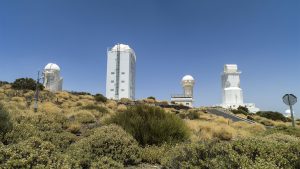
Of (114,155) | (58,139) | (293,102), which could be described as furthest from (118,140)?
(293,102)

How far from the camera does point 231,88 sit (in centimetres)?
9806

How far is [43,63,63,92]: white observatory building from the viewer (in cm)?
7824

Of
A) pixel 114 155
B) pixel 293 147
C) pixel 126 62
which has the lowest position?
pixel 114 155

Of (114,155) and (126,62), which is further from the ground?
(126,62)

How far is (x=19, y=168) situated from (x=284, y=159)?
13.9ft

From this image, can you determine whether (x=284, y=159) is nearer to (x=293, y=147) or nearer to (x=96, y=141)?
(x=293, y=147)

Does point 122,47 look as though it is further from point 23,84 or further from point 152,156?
point 152,156

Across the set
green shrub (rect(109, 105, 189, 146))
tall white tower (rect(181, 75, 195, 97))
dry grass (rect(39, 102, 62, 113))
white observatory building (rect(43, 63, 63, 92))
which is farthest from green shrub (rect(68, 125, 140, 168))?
tall white tower (rect(181, 75, 195, 97))

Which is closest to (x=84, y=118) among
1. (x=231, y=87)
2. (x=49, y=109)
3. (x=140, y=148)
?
(x=49, y=109)

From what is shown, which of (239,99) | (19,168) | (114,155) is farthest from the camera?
(239,99)

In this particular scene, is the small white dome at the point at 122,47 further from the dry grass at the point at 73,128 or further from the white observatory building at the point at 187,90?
the dry grass at the point at 73,128

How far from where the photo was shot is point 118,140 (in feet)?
24.9

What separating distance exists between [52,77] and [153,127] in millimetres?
74521

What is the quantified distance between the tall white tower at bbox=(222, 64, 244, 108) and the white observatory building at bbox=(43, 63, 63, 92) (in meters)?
51.0
